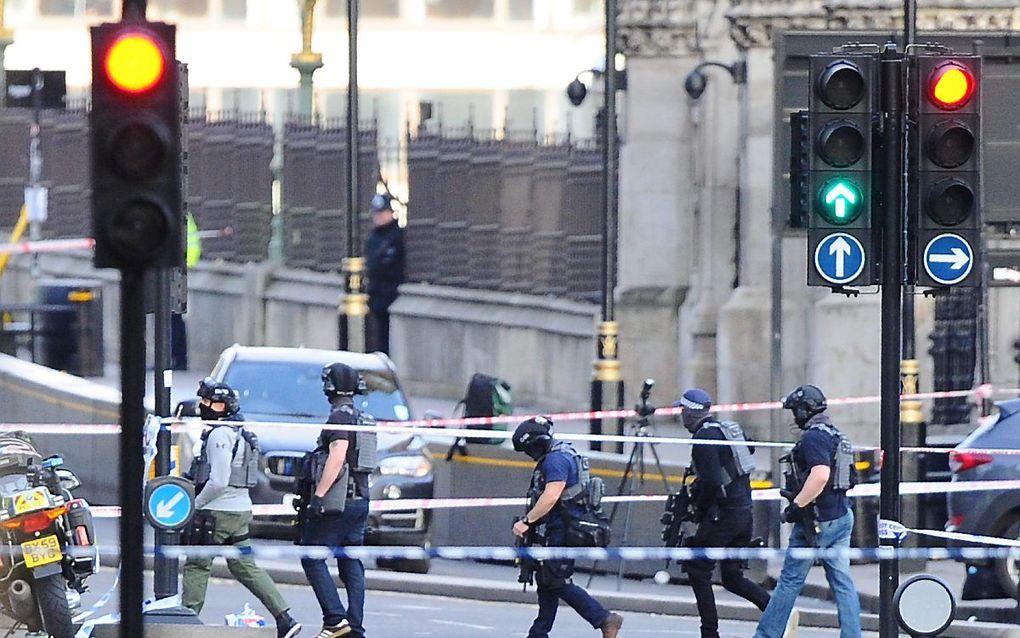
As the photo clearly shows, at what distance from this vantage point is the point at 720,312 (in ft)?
89.9

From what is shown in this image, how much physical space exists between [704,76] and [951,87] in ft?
47.6

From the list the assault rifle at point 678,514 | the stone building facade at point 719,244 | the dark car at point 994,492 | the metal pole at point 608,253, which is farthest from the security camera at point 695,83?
the assault rifle at point 678,514

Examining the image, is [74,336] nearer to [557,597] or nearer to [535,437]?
[535,437]

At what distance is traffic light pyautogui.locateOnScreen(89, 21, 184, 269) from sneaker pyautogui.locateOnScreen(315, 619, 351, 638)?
663cm

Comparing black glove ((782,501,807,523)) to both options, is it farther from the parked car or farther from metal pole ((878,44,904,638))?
the parked car

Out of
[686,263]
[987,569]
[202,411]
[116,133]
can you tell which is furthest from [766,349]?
[116,133]

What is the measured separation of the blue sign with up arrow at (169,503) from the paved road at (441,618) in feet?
6.40

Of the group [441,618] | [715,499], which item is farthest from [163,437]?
[715,499]

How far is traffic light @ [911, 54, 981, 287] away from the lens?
12766mm

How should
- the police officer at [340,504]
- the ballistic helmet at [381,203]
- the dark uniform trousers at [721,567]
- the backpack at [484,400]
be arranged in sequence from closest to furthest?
the police officer at [340,504], the dark uniform trousers at [721,567], the backpack at [484,400], the ballistic helmet at [381,203]

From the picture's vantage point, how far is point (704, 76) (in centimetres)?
2720

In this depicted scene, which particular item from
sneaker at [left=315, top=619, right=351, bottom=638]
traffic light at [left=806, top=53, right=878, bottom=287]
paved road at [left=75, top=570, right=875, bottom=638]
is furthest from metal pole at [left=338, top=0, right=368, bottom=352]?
traffic light at [left=806, top=53, right=878, bottom=287]

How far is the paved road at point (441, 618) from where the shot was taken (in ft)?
53.4

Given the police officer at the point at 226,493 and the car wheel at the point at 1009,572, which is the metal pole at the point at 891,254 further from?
the car wheel at the point at 1009,572
